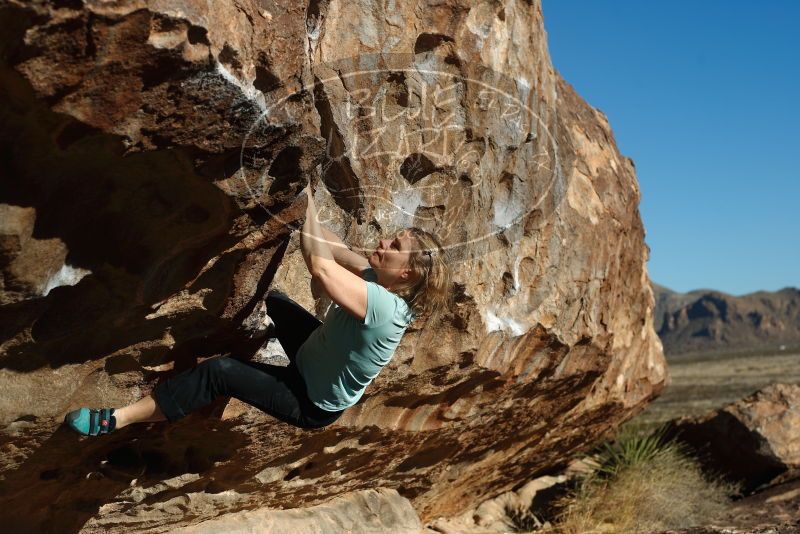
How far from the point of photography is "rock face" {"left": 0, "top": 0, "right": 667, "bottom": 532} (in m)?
3.59

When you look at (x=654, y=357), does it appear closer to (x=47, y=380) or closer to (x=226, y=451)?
(x=226, y=451)

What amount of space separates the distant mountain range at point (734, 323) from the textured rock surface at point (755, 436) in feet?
224

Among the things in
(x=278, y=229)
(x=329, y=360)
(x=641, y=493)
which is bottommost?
(x=641, y=493)

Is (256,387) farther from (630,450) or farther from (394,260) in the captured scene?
(630,450)

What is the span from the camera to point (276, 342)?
17.3 ft

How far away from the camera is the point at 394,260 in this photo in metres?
4.46

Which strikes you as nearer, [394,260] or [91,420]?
[91,420]

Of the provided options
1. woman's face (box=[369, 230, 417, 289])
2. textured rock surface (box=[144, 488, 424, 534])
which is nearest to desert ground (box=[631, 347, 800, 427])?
textured rock surface (box=[144, 488, 424, 534])

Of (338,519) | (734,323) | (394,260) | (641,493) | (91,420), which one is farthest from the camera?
(734,323)

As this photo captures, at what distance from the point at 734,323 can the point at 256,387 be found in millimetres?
85579

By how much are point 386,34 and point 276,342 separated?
1.86 m

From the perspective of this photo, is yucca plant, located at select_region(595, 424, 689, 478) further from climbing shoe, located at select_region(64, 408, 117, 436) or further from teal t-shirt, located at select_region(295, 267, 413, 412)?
climbing shoe, located at select_region(64, 408, 117, 436)

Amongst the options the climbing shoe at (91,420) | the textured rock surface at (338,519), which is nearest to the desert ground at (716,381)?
the textured rock surface at (338,519)

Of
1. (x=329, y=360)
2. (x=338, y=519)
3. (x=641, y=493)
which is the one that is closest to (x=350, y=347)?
(x=329, y=360)
